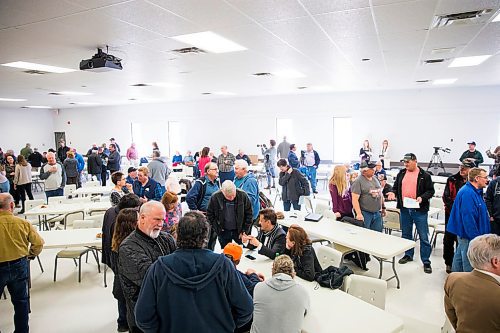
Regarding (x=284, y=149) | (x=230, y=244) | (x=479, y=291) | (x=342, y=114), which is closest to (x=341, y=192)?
(x=230, y=244)

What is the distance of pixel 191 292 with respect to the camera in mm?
1769

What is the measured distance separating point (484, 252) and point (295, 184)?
4.47m

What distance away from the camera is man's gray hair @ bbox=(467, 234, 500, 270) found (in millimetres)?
2029

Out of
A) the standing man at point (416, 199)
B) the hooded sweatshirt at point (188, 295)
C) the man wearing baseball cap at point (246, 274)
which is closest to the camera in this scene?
the hooded sweatshirt at point (188, 295)

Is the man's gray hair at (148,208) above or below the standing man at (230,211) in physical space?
above

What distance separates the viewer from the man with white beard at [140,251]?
2372mm

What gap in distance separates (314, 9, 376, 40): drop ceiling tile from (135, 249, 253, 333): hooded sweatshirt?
8.77 ft

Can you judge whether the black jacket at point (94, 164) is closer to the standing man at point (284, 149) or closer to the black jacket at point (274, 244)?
the standing man at point (284, 149)

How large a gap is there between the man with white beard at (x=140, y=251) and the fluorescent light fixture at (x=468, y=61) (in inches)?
235

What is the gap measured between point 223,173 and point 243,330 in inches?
244

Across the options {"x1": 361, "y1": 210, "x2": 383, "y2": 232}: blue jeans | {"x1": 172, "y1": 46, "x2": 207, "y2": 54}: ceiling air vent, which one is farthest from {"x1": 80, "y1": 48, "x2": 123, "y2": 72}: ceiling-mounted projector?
{"x1": 361, "y1": 210, "x2": 383, "y2": 232}: blue jeans

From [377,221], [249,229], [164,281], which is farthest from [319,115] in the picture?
[164,281]

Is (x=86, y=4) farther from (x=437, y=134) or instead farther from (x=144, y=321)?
(x=437, y=134)

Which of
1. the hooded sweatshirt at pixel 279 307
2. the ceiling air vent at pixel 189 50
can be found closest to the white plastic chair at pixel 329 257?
the hooded sweatshirt at pixel 279 307
